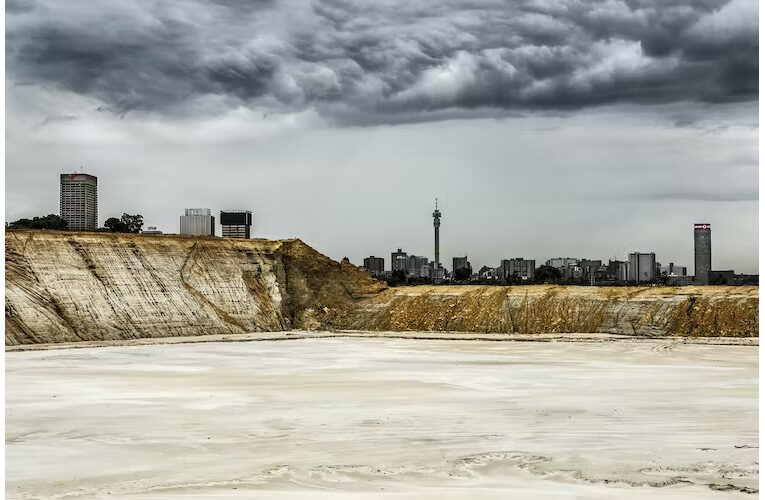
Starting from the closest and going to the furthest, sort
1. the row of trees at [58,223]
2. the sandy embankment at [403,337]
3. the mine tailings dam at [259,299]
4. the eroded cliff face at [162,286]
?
1. the sandy embankment at [403,337]
2. the eroded cliff face at [162,286]
3. the mine tailings dam at [259,299]
4. the row of trees at [58,223]

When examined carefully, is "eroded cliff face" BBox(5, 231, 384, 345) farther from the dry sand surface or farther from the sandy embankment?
the dry sand surface

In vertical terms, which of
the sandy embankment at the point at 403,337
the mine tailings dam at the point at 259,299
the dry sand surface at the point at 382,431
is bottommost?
the sandy embankment at the point at 403,337

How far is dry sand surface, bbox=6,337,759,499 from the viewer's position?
12039 millimetres

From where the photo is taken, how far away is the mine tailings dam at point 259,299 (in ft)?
163

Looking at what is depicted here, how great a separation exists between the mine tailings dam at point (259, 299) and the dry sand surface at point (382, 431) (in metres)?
18.2

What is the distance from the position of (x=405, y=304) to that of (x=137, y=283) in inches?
686

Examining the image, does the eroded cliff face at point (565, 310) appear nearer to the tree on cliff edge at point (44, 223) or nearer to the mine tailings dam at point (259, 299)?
the mine tailings dam at point (259, 299)

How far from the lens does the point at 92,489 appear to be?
38.4 ft

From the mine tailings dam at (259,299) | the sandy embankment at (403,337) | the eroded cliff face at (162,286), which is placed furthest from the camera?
the mine tailings dam at (259,299)

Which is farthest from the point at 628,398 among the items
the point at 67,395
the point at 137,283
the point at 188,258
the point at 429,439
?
the point at 188,258

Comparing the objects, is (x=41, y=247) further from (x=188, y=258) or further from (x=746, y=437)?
(x=746, y=437)

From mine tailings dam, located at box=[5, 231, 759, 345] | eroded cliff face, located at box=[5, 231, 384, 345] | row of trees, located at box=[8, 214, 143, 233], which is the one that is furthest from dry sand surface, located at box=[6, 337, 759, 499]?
row of trees, located at box=[8, 214, 143, 233]

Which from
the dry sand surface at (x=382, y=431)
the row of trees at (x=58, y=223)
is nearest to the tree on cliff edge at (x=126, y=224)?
the row of trees at (x=58, y=223)

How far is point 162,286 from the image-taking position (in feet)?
182
